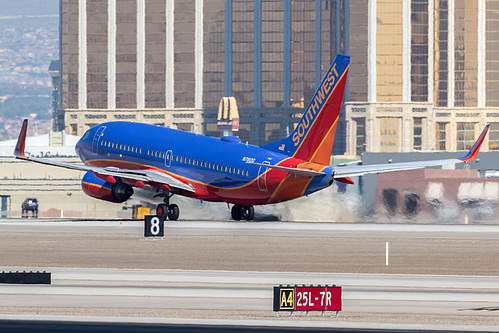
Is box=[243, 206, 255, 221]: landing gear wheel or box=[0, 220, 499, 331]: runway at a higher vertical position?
box=[243, 206, 255, 221]: landing gear wheel

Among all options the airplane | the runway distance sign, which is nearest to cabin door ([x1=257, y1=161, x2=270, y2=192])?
the airplane

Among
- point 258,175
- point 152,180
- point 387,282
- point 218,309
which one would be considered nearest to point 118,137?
point 152,180

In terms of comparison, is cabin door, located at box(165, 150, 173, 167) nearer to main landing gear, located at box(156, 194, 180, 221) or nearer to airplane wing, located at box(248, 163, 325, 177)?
main landing gear, located at box(156, 194, 180, 221)

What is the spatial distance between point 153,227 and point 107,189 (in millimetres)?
13424

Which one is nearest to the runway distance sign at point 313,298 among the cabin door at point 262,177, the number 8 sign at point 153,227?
the number 8 sign at point 153,227

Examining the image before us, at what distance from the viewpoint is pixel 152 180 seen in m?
74.9

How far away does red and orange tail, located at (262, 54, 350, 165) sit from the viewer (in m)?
69.9

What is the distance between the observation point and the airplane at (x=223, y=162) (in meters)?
70.2

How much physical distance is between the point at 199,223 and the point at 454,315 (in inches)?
1737

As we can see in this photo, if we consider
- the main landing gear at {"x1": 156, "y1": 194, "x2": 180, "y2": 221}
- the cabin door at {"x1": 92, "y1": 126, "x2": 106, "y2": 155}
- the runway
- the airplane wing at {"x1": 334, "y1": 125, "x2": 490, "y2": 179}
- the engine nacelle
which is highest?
the cabin door at {"x1": 92, "y1": 126, "x2": 106, "y2": 155}

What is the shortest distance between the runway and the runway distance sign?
369mm

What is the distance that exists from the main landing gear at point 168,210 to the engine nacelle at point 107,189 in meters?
2.71

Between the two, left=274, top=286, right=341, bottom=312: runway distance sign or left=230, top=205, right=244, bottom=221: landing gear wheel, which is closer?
left=274, top=286, right=341, bottom=312: runway distance sign

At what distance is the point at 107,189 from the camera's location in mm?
76500
